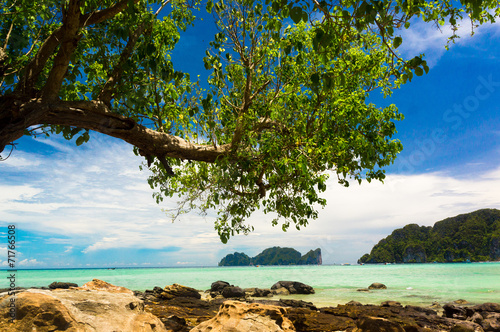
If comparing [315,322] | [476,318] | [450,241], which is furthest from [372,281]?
[450,241]

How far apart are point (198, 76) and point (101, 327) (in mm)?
6071

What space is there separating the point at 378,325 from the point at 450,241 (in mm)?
119218

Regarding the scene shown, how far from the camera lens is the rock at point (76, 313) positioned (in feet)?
13.3

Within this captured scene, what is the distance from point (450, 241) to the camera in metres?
103

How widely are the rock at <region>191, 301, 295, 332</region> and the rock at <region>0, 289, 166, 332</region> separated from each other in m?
A: 0.97

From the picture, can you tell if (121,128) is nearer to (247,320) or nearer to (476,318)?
(247,320)

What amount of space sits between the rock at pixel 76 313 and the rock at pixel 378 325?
3.64 metres

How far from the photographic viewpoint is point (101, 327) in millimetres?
4285

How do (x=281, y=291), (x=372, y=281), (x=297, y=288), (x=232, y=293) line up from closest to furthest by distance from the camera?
(x=232, y=293), (x=281, y=291), (x=297, y=288), (x=372, y=281)

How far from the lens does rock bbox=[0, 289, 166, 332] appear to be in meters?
4.04

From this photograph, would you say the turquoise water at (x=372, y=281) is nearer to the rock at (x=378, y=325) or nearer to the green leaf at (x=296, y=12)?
the rock at (x=378, y=325)

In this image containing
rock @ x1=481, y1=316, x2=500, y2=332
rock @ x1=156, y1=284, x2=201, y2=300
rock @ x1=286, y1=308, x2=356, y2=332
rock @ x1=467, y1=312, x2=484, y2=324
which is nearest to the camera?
rock @ x1=286, y1=308, x2=356, y2=332

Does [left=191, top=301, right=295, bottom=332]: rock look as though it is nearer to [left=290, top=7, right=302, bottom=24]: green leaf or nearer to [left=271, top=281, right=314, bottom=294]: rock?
[left=290, top=7, right=302, bottom=24]: green leaf

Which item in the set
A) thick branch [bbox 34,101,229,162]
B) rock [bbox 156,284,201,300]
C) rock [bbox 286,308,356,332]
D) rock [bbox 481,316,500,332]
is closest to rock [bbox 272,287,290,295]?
rock [bbox 156,284,201,300]
